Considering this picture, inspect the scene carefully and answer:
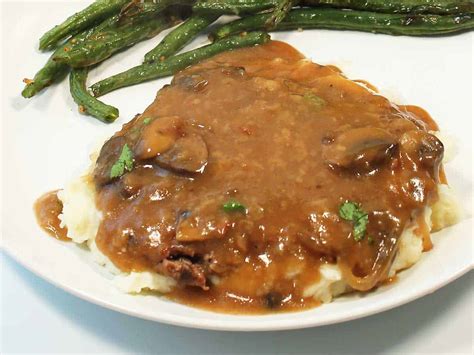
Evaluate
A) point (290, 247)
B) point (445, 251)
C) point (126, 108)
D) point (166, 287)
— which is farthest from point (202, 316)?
point (126, 108)

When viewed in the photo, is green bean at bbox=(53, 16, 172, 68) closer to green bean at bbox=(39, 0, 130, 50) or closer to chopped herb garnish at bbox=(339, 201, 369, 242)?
green bean at bbox=(39, 0, 130, 50)

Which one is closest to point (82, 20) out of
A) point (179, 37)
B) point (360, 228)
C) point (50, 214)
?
point (179, 37)

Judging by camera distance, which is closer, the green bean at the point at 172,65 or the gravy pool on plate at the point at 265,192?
the gravy pool on plate at the point at 265,192

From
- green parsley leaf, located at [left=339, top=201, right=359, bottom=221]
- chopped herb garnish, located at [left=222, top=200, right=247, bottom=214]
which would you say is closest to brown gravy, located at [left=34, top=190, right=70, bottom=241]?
chopped herb garnish, located at [left=222, top=200, right=247, bottom=214]

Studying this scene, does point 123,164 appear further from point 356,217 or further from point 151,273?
point 356,217

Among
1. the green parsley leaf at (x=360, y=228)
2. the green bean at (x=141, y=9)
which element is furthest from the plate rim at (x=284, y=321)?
the green bean at (x=141, y=9)

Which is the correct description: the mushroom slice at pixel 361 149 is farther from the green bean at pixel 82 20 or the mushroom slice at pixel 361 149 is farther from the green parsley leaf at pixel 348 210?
the green bean at pixel 82 20

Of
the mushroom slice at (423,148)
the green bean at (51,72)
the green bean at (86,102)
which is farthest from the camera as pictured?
the green bean at (51,72)
